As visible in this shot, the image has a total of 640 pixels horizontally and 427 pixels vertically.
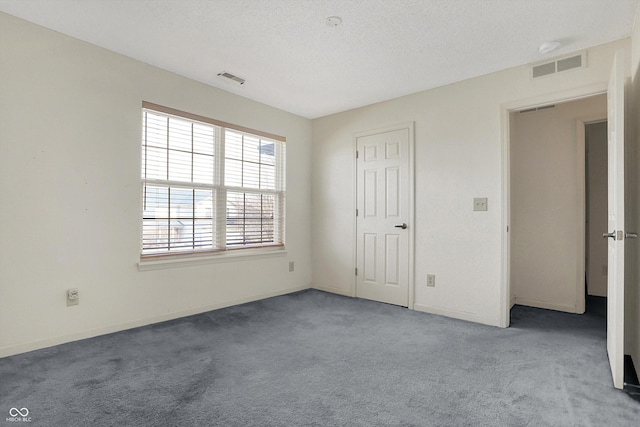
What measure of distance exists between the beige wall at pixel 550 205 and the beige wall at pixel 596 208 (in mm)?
1172

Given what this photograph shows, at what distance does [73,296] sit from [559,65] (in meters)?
4.55

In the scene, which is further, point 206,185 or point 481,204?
point 206,185

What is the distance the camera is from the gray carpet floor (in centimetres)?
179

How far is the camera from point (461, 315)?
3.52m

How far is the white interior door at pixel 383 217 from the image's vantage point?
13.1 ft

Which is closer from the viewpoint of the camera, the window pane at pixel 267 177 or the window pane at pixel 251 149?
the window pane at pixel 251 149

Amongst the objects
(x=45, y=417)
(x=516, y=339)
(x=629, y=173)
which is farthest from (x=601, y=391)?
(x=45, y=417)

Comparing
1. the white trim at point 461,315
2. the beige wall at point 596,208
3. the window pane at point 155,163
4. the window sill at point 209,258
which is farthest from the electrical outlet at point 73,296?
the beige wall at point 596,208

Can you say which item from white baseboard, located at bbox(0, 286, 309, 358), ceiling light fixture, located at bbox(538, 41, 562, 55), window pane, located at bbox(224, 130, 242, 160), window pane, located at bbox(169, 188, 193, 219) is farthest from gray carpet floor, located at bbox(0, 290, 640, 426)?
ceiling light fixture, located at bbox(538, 41, 562, 55)

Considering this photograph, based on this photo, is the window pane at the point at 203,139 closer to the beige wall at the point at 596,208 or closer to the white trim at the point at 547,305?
the white trim at the point at 547,305

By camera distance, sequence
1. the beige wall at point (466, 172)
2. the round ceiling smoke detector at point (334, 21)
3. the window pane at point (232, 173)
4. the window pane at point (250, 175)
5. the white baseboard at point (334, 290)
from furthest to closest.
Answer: the white baseboard at point (334, 290)
the window pane at point (250, 175)
the window pane at point (232, 173)
the beige wall at point (466, 172)
the round ceiling smoke detector at point (334, 21)

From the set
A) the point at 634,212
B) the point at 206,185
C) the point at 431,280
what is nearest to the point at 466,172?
the point at 431,280

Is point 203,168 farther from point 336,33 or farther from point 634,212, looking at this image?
point 634,212

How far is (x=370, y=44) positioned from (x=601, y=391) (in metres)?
2.88
